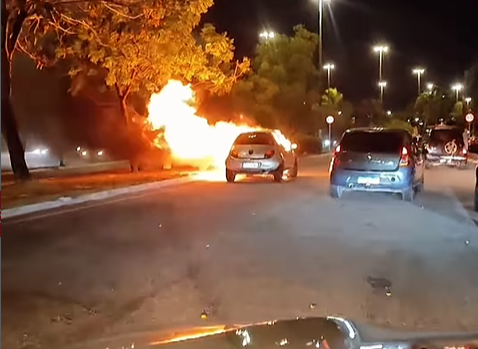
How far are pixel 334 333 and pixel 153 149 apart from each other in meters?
33.4

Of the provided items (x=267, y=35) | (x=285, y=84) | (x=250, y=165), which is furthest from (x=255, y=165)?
(x=267, y=35)

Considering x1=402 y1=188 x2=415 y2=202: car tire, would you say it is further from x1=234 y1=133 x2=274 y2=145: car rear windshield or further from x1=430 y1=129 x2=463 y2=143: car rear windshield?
x1=430 y1=129 x2=463 y2=143: car rear windshield

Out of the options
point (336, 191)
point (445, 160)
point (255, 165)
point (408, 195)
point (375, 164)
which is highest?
point (375, 164)

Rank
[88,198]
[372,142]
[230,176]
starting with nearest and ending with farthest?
1. [372,142]
2. [88,198]
3. [230,176]

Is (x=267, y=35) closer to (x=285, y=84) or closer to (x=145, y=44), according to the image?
(x=285, y=84)

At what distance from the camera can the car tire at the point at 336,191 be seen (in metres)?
20.5

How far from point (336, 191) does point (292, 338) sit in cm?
1702

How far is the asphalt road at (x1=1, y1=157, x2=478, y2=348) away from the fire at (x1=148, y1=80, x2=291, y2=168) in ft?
64.0

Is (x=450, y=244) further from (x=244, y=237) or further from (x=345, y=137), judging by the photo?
(x=345, y=137)

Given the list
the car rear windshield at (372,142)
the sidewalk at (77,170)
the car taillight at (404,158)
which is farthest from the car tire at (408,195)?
the sidewalk at (77,170)

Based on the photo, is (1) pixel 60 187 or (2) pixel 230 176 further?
(2) pixel 230 176

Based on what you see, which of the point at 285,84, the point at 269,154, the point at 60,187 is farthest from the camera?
the point at 285,84

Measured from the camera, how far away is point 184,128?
132 ft

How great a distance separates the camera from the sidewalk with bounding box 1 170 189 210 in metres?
19.6
